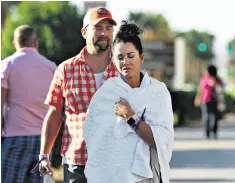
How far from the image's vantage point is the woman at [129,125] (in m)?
4.65

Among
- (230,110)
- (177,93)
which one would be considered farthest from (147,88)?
(230,110)

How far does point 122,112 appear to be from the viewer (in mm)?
4707

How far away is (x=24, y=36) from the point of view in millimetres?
7527

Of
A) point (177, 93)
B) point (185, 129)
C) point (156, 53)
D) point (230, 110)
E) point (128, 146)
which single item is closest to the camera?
point (128, 146)

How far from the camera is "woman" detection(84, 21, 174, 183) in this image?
4652mm

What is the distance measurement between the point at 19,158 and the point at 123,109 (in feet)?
9.13

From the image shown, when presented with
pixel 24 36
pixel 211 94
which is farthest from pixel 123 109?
pixel 211 94

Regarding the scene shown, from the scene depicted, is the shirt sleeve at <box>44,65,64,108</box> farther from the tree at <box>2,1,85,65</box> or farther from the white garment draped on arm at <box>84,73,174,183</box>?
the tree at <box>2,1,85,65</box>

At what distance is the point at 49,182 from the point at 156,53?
50480 mm

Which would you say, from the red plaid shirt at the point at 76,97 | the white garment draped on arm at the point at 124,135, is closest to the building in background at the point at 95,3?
the red plaid shirt at the point at 76,97

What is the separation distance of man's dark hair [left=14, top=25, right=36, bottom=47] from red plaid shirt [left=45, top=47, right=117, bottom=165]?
2.07 meters

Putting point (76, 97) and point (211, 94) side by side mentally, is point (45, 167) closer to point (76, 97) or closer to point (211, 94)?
point (76, 97)

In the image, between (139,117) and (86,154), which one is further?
(86,154)

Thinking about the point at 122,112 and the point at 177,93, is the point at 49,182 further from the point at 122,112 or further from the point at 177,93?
the point at 177,93
